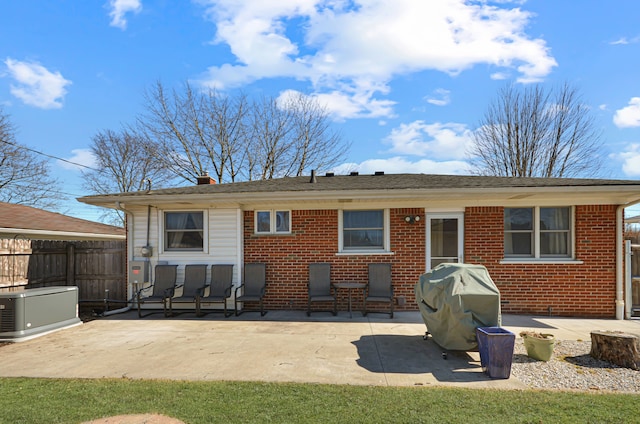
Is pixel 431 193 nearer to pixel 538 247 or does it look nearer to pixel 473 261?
pixel 473 261

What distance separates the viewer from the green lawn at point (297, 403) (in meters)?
3.20

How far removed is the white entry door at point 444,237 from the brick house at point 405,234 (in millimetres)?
23

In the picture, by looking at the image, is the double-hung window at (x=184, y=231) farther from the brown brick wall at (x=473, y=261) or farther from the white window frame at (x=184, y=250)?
the brown brick wall at (x=473, y=261)

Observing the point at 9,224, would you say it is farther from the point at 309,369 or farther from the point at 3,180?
the point at 3,180

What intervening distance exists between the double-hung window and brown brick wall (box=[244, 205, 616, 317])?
3.93 ft

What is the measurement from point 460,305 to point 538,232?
438 centimetres

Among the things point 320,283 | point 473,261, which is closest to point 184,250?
point 320,283

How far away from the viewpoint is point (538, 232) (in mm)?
7895

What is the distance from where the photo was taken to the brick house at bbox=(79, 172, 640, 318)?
7609 mm

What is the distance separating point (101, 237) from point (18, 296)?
8.23 metres

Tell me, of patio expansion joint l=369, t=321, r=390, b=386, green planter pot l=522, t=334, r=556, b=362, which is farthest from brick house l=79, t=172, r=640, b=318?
green planter pot l=522, t=334, r=556, b=362

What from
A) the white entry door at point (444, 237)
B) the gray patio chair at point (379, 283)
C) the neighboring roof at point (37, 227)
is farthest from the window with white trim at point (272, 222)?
the neighboring roof at point (37, 227)

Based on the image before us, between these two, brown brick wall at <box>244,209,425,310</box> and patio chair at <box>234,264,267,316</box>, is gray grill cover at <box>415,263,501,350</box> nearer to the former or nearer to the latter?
brown brick wall at <box>244,209,425,310</box>

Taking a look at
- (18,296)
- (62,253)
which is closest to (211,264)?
(18,296)
